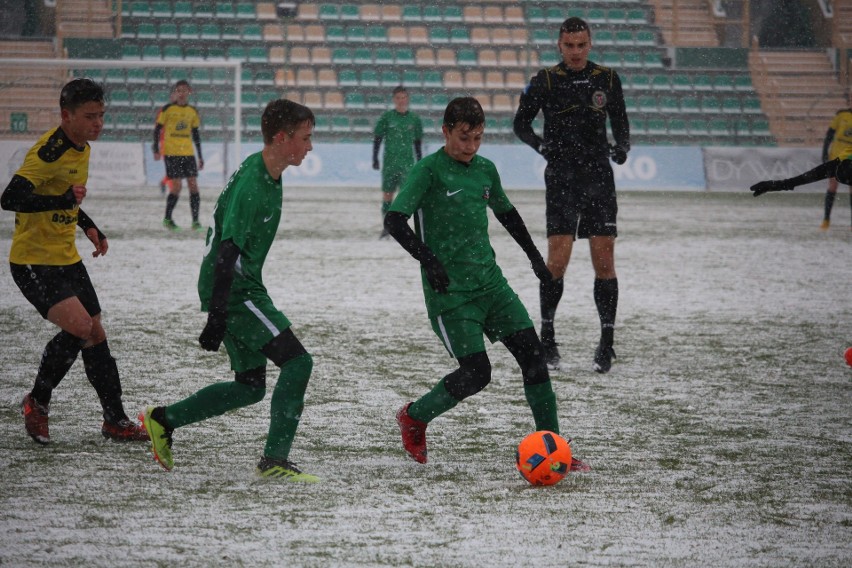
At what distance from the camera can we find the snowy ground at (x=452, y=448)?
3.32 metres

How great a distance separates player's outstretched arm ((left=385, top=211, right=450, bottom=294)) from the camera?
4043mm

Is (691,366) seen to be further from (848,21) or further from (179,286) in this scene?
(848,21)

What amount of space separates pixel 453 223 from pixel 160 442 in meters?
1.41

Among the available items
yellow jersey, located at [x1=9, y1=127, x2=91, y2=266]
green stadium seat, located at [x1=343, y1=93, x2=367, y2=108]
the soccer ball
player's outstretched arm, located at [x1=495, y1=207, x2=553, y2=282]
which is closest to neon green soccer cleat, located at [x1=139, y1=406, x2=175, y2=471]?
yellow jersey, located at [x1=9, y1=127, x2=91, y2=266]

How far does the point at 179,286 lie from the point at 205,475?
5512 mm

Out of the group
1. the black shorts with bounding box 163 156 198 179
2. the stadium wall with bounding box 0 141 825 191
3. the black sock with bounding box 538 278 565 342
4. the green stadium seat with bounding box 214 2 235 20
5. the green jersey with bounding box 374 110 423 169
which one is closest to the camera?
the black sock with bounding box 538 278 565 342

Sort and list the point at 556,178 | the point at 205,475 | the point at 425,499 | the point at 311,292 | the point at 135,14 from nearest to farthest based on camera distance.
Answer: the point at 425,499
the point at 205,475
the point at 556,178
the point at 311,292
the point at 135,14

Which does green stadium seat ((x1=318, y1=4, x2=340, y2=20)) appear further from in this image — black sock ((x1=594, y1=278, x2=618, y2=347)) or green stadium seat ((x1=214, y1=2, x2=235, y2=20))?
black sock ((x1=594, y1=278, x2=618, y2=347))

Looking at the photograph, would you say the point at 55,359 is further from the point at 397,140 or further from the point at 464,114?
the point at 397,140

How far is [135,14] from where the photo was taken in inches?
1190

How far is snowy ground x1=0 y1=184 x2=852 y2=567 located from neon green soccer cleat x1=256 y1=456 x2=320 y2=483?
8cm

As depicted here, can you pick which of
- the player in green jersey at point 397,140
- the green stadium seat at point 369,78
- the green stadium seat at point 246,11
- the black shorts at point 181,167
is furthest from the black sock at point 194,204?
the green stadium seat at point 246,11

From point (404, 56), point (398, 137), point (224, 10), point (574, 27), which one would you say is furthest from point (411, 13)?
point (574, 27)

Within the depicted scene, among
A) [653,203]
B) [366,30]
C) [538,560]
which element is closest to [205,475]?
[538,560]
